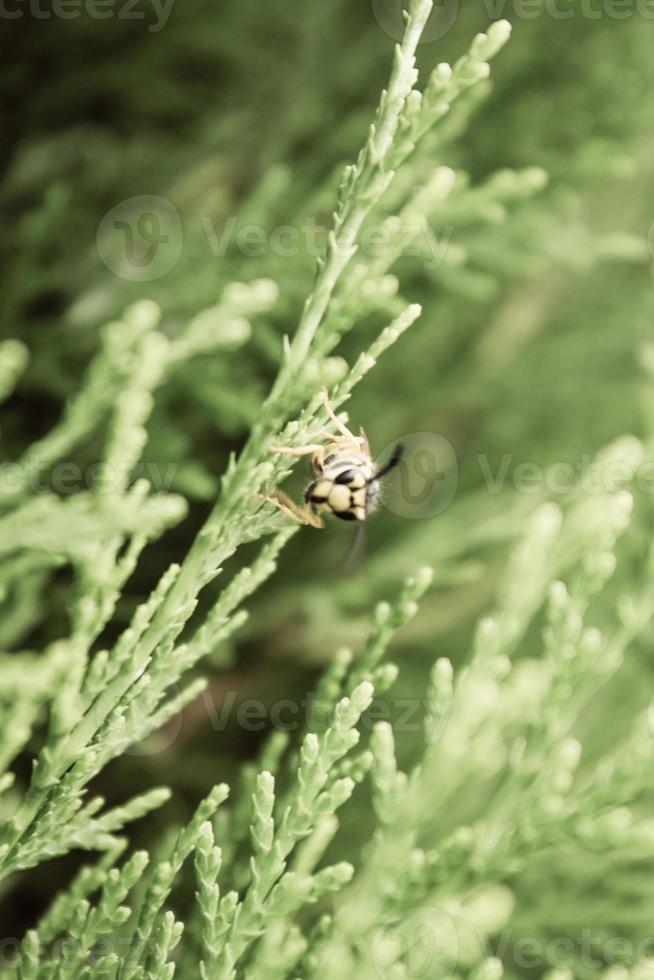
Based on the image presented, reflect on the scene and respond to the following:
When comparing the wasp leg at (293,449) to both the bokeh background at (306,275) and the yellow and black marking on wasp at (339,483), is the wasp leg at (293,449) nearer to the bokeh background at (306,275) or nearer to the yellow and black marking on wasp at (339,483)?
the yellow and black marking on wasp at (339,483)

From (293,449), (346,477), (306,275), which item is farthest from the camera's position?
(306,275)

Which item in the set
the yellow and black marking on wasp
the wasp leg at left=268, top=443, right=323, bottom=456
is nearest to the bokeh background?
the yellow and black marking on wasp

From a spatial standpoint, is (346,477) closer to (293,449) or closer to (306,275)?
(293,449)

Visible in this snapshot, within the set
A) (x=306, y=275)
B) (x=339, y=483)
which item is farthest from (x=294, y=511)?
(x=306, y=275)

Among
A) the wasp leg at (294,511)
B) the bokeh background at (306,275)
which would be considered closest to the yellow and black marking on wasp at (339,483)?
the wasp leg at (294,511)

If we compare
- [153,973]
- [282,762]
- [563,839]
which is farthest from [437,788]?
[282,762]

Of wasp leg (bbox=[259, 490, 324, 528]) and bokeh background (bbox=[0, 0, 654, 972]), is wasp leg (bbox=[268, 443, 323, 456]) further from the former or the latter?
bokeh background (bbox=[0, 0, 654, 972])

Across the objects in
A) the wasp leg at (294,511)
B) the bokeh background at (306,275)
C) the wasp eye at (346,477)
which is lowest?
the wasp leg at (294,511)

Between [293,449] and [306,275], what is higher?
[306,275]
